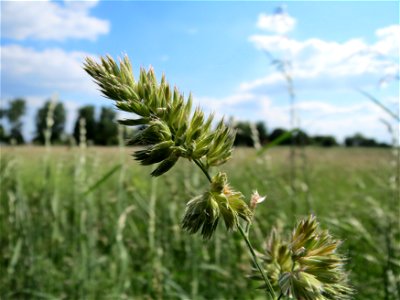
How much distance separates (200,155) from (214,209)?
136 mm

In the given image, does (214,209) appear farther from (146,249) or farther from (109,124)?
(109,124)

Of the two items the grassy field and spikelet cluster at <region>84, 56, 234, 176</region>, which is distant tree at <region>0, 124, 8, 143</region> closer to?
the grassy field

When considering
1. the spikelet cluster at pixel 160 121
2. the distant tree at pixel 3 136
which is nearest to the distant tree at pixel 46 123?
the distant tree at pixel 3 136

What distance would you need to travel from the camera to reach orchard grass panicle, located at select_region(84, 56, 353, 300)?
3.39 ft

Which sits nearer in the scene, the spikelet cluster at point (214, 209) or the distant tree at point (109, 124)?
the spikelet cluster at point (214, 209)

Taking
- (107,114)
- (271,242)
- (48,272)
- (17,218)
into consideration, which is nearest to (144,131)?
Answer: (271,242)

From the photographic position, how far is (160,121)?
1052mm

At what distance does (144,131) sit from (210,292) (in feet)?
10.0

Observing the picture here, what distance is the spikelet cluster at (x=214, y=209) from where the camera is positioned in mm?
1010

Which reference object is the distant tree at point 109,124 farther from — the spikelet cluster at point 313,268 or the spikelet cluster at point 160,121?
the spikelet cluster at point 313,268

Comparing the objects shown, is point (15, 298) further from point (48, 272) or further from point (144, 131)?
point (144, 131)

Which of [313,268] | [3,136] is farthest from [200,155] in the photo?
[3,136]

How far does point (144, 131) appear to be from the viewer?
104 cm

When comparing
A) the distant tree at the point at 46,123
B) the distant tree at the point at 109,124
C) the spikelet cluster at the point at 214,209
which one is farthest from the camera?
the distant tree at the point at 46,123
